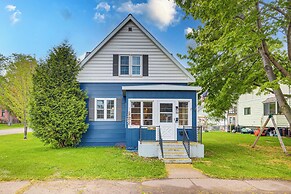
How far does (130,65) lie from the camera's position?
15406 mm

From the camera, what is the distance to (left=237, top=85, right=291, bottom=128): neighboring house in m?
26.2

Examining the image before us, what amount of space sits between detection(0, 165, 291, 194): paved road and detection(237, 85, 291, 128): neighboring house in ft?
66.5

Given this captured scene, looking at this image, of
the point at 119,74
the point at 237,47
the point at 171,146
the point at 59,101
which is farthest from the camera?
the point at 119,74

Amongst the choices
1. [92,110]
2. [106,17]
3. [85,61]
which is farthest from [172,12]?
[92,110]

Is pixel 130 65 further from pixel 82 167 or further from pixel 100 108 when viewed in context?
pixel 82 167

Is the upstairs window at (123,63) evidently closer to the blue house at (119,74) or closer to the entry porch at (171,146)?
the blue house at (119,74)

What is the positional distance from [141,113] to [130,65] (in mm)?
3969

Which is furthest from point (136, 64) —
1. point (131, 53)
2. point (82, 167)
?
point (82, 167)

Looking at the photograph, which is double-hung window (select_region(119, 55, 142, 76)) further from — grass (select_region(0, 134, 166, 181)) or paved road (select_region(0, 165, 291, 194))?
paved road (select_region(0, 165, 291, 194))

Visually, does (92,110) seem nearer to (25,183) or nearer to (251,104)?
(25,183)

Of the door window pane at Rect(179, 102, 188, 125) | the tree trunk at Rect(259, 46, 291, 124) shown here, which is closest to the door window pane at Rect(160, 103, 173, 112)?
the door window pane at Rect(179, 102, 188, 125)

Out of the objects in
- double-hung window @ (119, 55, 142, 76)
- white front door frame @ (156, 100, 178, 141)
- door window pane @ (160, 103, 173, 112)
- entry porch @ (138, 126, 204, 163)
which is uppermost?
double-hung window @ (119, 55, 142, 76)

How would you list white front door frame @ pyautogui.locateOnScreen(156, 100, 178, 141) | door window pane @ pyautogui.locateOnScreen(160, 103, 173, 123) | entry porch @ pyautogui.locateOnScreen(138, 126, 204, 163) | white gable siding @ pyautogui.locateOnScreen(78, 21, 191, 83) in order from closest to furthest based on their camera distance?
entry porch @ pyautogui.locateOnScreen(138, 126, 204, 163) < white front door frame @ pyautogui.locateOnScreen(156, 100, 178, 141) < door window pane @ pyautogui.locateOnScreen(160, 103, 173, 123) < white gable siding @ pyautogui.locateOnScreen(78, 21, 191, 83)

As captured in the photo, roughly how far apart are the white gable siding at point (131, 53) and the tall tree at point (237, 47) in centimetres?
181
